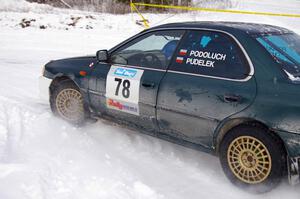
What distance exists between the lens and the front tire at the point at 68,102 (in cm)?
493

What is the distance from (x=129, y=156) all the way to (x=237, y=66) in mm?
1705

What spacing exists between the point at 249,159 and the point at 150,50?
1788 millimetres

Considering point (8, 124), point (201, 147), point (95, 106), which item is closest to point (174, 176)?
point (201, 147)

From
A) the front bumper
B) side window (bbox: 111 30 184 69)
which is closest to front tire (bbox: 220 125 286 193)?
side window (bbox: 111 30 184 69)

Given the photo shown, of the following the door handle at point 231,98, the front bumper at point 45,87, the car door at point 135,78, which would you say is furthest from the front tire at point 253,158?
the front bumper at point 45,87

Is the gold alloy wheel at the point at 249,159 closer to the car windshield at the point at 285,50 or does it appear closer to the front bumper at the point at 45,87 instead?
the car windshield at the point at 285,50

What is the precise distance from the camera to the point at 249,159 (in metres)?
3.41

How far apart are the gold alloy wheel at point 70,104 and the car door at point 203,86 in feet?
4.73

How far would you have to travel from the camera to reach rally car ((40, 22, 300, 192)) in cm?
320

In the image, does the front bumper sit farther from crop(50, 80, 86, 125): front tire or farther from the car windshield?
the car windshield

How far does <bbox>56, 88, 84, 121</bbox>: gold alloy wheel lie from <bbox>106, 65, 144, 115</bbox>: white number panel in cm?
61

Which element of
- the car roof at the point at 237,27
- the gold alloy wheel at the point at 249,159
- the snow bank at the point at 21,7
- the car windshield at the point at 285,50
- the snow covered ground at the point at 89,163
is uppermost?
the snow bank at the point at 21,7

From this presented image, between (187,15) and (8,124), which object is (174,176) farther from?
(187,15)

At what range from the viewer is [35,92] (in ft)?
22.1
